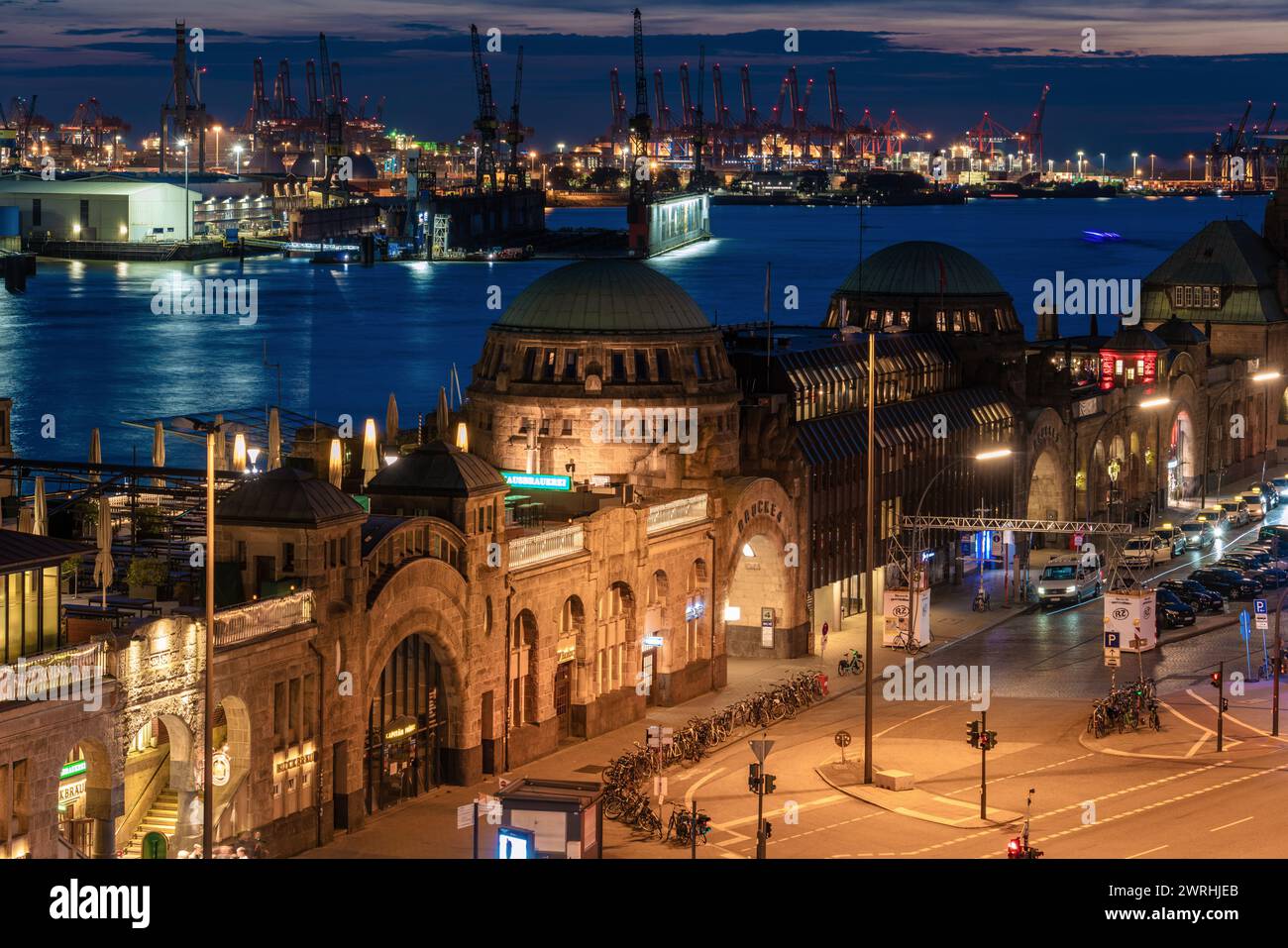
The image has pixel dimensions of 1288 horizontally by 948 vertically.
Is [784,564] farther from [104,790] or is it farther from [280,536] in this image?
[104,790]

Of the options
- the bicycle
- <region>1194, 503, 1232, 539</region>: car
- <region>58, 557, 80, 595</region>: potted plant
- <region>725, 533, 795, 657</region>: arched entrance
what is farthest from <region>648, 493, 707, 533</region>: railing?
<region>1194, 503, 1232, 539</region>: car

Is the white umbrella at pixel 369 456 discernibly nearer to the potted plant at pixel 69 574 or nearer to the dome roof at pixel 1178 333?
the potted plant at pixel 69 574

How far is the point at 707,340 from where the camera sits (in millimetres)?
90125

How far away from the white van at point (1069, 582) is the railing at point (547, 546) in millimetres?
34963

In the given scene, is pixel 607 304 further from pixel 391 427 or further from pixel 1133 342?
pixel 1133 342

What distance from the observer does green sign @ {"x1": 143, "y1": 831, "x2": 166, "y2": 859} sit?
5850cm

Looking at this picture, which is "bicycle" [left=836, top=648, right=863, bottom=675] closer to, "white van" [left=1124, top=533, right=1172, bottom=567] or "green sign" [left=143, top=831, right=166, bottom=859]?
"white van" [left=1124, top=533, right=1172, bottom=567]

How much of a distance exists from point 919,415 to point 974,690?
27.7 meters

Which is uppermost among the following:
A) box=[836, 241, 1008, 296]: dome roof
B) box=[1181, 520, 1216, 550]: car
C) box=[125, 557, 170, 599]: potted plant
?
box=[836, 241, 1008, 296]: dome roof

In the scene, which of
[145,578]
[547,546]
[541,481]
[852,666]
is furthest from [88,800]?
[852,666]

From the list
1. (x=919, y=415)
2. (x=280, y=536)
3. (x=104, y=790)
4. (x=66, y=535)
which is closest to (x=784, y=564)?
(x=919, y=415)

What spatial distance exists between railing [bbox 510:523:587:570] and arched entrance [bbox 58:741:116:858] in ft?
67.7

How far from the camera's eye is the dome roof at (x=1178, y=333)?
149250 mm

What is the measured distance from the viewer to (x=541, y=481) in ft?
281
